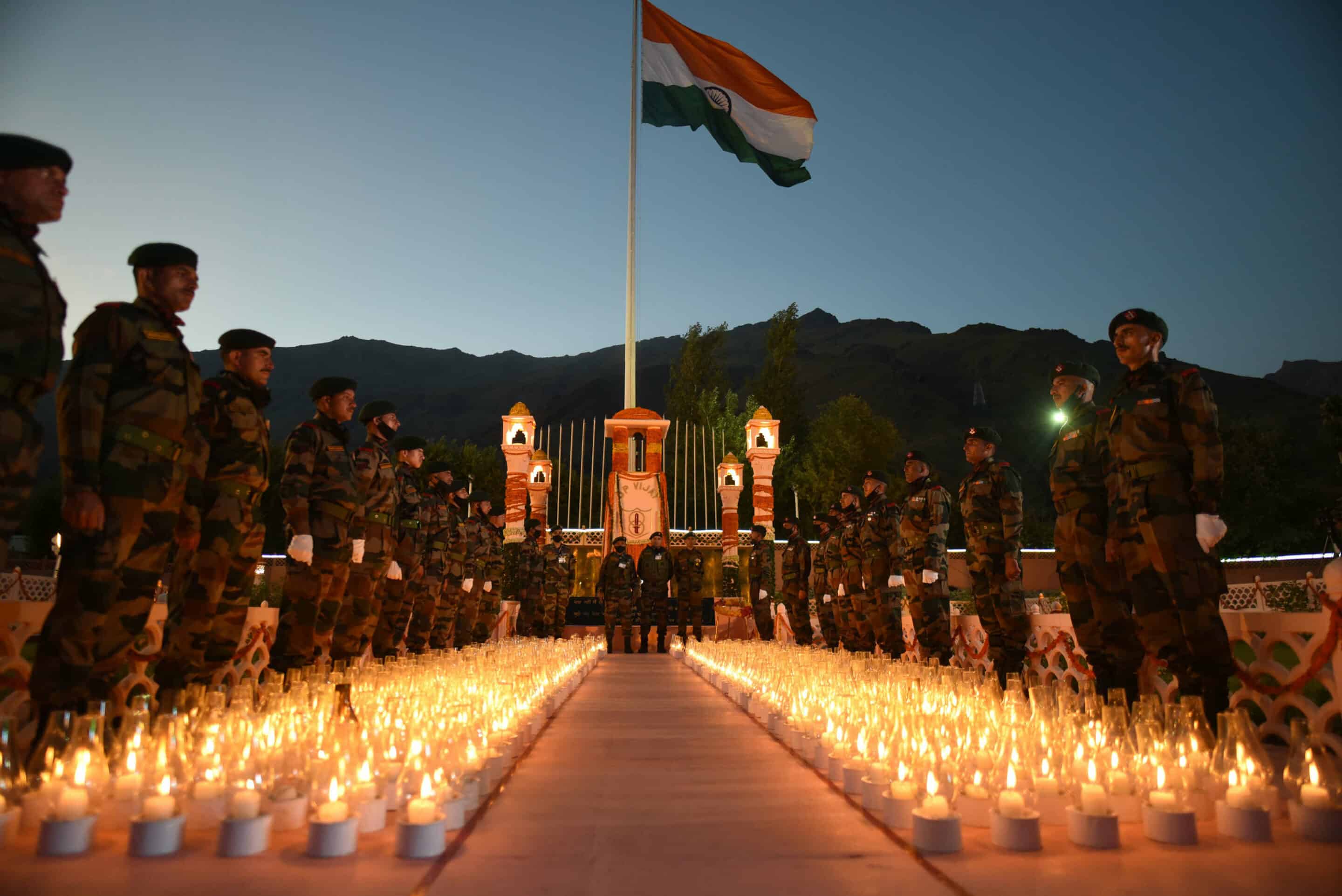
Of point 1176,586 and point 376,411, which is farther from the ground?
point 376,411

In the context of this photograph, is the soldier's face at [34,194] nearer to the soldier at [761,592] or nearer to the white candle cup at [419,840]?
the white candle cup at [419,840]

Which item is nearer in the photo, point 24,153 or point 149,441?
point 24,153

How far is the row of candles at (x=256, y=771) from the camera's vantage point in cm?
246

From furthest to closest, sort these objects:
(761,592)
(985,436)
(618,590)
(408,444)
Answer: (618,590) < (761,592) < (408,444) < (985,436)

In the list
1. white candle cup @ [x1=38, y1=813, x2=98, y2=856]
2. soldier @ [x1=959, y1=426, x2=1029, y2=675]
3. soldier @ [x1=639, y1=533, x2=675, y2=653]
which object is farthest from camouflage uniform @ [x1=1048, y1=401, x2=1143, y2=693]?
soldier @ [x1=639, y1=533, x2=675, y2=653]

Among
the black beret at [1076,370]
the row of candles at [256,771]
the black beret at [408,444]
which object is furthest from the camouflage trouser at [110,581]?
the black beret at [1076,370]

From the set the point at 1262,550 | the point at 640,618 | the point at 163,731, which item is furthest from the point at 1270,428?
the point at 163,731

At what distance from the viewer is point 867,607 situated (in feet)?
31.5

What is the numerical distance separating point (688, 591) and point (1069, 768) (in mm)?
12840

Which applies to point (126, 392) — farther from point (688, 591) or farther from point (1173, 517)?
point (688, 591)

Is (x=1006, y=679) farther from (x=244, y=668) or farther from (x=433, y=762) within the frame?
(x=244, y=668)

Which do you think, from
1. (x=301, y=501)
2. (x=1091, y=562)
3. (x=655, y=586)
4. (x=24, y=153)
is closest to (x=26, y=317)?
(x=24, y=153)

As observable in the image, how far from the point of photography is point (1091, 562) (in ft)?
16.5

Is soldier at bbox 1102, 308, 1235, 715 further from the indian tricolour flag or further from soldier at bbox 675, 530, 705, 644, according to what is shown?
the indian tricolour flag
